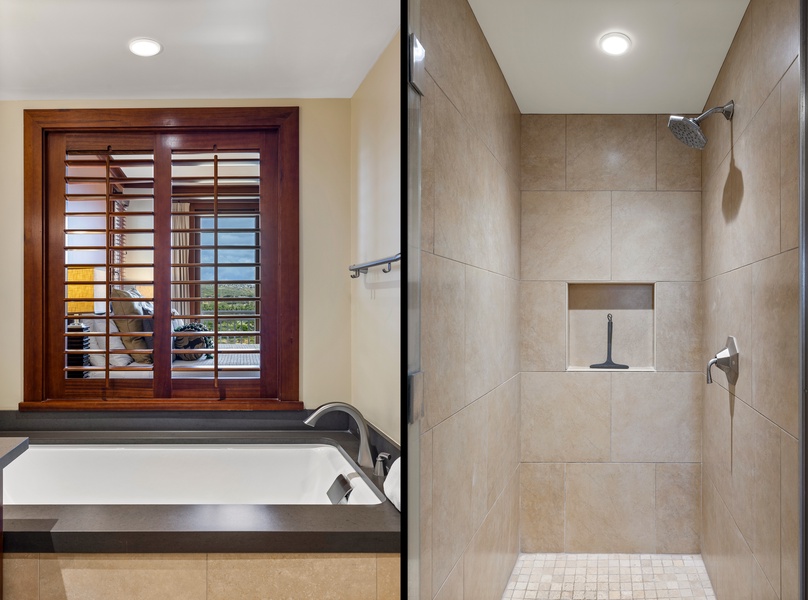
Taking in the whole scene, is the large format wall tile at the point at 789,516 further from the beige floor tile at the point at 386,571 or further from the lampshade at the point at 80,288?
the lampshade at the point at 80,288

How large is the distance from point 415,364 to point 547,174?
1.06 metres

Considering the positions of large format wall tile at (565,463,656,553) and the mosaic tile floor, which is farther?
large format wall tile at (565,463,656,553)

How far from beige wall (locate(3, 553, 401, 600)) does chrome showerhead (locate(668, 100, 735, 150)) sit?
1.41 metres

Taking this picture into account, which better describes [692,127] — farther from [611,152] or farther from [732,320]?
[732,320]

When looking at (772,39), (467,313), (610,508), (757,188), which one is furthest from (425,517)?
(772,39)

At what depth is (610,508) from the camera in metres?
1.78

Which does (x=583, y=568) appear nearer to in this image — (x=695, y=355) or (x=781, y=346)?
(x=695, y=355)

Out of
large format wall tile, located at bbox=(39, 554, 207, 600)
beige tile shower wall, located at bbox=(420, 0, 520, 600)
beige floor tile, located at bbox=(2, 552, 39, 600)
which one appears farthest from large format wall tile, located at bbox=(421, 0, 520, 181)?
beige floor tile, located at bbox=(2, 552, 39, 600)

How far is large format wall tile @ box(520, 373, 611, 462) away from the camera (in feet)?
5.89

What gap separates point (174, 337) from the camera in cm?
140

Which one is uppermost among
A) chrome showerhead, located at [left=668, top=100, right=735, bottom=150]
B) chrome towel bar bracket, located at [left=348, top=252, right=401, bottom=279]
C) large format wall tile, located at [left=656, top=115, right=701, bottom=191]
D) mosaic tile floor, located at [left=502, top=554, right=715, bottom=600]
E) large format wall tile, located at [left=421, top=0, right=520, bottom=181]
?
large format wall tile, located at [left=421, top=0, right=520, bottom=181]

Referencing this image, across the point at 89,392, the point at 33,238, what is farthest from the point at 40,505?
the point at 33,238

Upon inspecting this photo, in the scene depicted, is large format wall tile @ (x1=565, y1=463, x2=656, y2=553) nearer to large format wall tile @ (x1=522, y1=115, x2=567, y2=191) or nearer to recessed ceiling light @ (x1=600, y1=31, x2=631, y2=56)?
large format wall tile @ (x1=522, y1=115, x2=567, y2=191)

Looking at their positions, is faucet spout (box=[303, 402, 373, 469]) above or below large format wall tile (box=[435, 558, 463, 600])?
above
